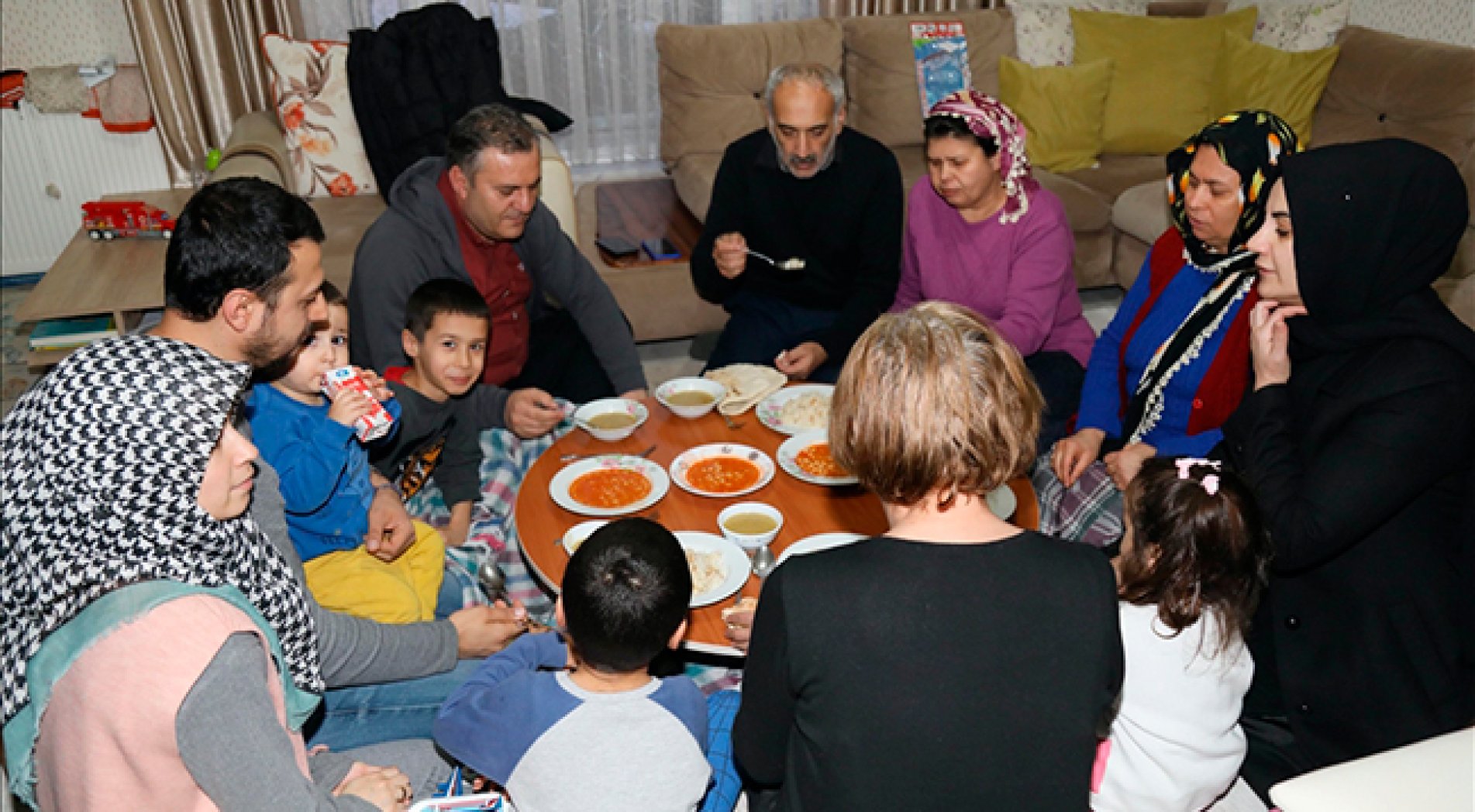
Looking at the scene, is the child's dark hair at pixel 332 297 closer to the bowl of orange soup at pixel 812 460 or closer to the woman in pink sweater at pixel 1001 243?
the bowl of orange soup at pixel 812 460

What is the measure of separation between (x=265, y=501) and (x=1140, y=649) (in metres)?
1.53

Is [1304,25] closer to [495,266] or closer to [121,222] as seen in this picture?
[495,266]

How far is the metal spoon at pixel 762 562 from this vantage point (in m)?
2.10

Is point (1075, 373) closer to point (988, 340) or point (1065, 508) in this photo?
point (1065, 508)

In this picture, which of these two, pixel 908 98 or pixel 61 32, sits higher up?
pixel 61 32

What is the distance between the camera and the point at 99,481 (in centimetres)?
137

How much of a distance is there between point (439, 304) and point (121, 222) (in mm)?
2300

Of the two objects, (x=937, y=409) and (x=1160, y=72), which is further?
(x=1160, y=72)

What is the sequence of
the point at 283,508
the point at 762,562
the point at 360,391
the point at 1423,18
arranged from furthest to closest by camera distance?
1. the point at 1423,18
2. the point at 360,391
3. the point at 762,562
4. the point at 283,508

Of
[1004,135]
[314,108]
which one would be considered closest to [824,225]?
[1004,135]

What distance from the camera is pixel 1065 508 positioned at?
8.63ft

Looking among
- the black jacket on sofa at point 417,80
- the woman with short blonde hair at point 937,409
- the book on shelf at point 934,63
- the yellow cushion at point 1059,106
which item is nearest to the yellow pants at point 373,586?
the woman with short blonde hair at point 937,409

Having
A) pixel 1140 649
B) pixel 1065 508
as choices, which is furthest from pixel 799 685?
pixel 1065 508

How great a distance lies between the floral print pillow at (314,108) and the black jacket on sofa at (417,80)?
87 mm
